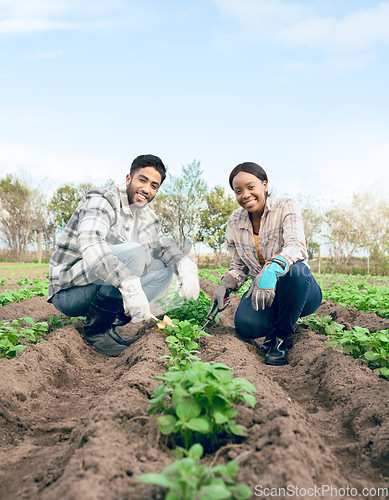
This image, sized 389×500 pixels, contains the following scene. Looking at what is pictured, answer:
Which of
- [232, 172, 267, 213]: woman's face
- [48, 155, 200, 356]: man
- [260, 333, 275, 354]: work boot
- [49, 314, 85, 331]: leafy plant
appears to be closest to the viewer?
[48, 155, 200, 356]: man

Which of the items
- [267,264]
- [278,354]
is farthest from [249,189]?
[278,354]

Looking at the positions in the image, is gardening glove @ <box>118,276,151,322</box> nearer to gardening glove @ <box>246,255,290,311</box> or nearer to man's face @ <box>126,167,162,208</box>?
man's face @ <box>126,167,162,208</box>

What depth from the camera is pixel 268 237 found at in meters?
3.32

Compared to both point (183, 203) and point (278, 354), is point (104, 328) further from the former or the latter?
point (183, 203)

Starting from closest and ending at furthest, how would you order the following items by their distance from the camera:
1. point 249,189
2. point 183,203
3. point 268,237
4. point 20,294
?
point 249,189 < point 268,237 < point 20,294 < point 183,203

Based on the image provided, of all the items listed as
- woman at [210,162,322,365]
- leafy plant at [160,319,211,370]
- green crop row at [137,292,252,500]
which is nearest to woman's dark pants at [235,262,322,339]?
woman at [210,162,322,365]

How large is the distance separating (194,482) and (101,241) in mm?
2130

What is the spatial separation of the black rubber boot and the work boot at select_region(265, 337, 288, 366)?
138cm

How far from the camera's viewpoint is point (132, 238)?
3672 mm

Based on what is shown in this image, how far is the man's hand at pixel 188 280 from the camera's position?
3344 mm

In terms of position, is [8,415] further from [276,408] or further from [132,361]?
[276,408]

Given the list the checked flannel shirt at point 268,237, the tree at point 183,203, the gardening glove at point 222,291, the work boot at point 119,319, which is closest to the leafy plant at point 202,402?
the checked flannel shirt at point 268,237

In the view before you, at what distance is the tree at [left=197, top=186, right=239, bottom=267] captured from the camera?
23.5 metres

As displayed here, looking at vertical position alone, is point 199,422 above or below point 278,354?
above
